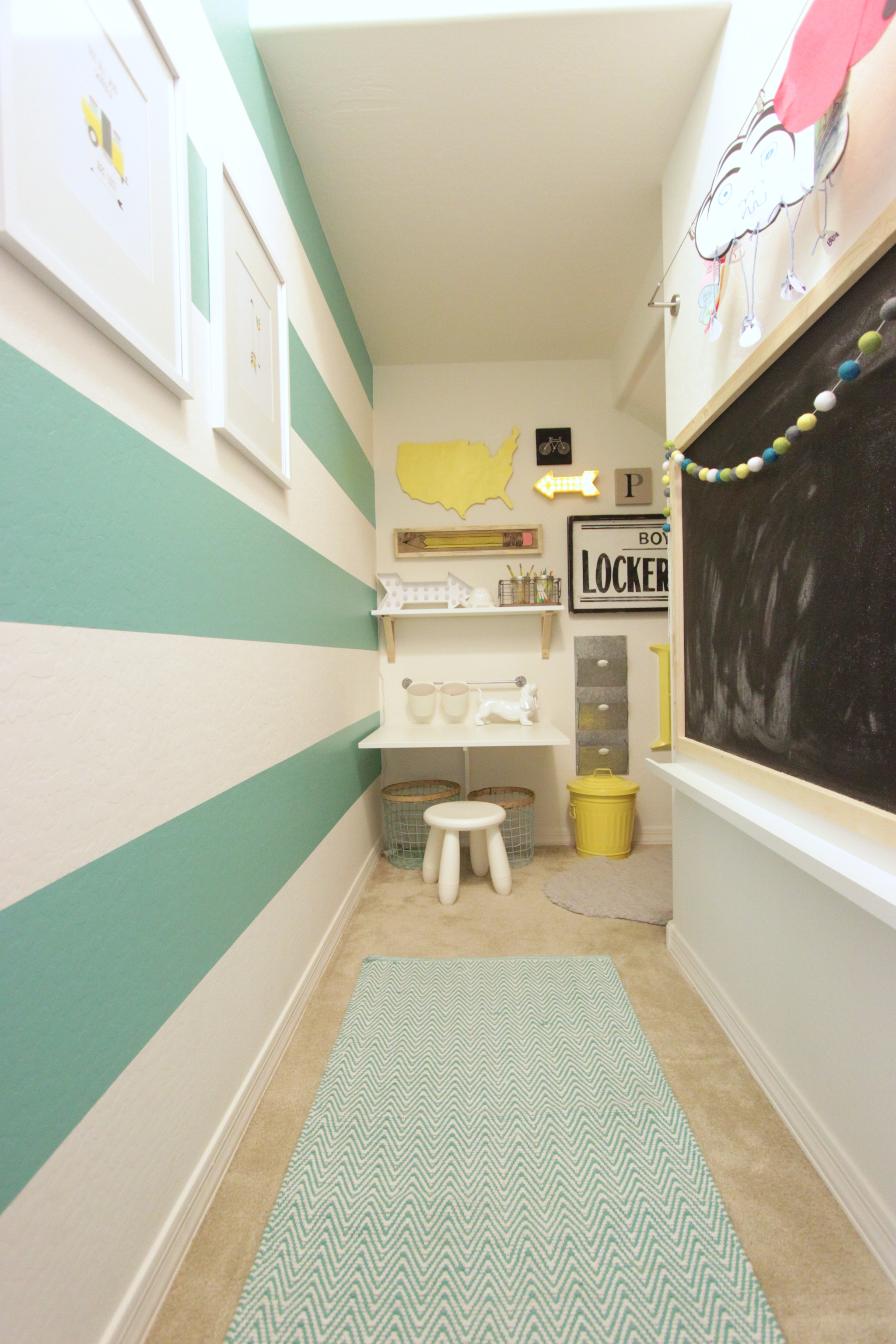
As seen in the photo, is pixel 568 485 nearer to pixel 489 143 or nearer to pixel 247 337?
pixel 489 143

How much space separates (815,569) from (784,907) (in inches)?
27.2

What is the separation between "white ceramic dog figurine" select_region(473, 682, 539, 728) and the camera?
2881 millimetres

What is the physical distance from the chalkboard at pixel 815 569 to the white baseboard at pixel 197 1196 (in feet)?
4.11

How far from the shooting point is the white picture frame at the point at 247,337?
47.9 inches

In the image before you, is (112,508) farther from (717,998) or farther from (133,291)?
(717,998)

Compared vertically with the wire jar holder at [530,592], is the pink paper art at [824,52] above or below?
above

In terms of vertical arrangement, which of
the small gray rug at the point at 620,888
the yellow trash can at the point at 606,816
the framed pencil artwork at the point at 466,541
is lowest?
the small gray rug at the point at 620,888

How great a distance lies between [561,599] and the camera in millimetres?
3189

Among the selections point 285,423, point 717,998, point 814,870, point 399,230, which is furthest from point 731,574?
point 399,230

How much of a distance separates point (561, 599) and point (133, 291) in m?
2.51

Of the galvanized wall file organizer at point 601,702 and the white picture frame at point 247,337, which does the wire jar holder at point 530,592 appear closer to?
the galvanized wall file organizer at point 601,702

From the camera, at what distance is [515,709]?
2928mm

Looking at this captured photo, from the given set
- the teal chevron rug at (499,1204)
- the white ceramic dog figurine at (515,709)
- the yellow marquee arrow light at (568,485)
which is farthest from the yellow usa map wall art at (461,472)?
the teal chevron rug at (499,1204)

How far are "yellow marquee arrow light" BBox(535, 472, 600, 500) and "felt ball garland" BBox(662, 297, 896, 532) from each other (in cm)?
152
